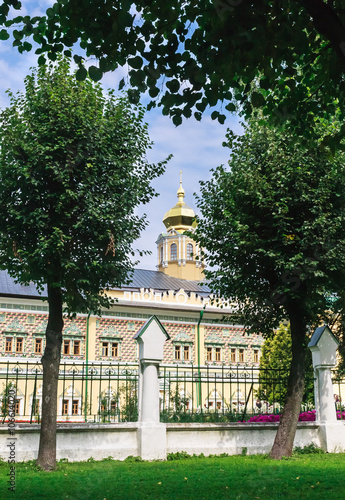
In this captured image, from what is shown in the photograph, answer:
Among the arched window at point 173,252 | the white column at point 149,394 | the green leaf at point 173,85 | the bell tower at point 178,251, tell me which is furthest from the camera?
the arched window at point 173,252

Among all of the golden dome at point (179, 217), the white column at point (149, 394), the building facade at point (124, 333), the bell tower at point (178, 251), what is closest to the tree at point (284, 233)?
the white column at point (149, 394)

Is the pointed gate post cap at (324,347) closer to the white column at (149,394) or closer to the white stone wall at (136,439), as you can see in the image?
the white stone wall at (136,439)

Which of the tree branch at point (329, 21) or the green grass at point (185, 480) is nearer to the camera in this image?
the tree branch at point (329, 21)

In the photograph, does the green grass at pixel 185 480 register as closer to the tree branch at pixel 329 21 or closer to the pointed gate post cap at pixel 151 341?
the pointed gate post cap at pixel 151 341

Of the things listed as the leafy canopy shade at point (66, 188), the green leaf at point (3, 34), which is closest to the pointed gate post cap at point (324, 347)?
the leafy canopy shade at point (66, 188)

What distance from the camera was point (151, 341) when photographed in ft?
35.9

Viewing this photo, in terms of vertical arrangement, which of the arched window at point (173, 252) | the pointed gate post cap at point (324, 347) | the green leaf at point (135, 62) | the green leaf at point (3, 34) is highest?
the arched window at point (173, 252)

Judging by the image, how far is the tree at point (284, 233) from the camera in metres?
10.6

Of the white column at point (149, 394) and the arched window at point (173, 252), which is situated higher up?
the arched window at point (173, 252)

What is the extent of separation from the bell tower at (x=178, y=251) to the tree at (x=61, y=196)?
34.9m

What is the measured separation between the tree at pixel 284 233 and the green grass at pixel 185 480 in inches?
70.4

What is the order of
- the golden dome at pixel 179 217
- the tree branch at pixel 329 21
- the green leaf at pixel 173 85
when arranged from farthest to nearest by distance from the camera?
1. the golden dome at pixel 179 217
2. the green leaf at pixel 173 85
3. the tree branch at pixel 329 21

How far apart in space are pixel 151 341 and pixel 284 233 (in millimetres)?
3318

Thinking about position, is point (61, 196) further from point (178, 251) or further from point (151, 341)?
point (178, 251)
